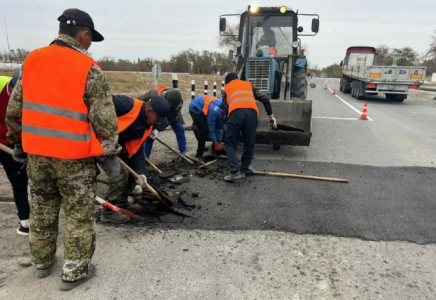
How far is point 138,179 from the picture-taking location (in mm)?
3357

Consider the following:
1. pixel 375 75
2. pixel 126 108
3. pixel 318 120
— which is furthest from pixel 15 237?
pixel 375 75

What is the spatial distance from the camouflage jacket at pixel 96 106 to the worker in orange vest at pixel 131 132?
2.75ft

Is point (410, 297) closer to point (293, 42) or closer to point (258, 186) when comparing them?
point (258, 186)

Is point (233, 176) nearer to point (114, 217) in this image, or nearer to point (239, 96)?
point (239, 96)

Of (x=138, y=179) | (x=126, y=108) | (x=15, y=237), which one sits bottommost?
(x=15, y=237)

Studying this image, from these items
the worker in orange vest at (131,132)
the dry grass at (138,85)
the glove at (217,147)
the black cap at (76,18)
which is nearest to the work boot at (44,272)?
the worker in orange vest at (131,132)

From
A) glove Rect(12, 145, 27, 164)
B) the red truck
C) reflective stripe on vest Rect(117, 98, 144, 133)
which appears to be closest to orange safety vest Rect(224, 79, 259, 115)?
reflective stripe on vest Rect(117, 98, 144, 133)

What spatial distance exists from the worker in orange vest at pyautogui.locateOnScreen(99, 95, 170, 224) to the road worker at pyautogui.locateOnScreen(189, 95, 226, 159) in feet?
6.54

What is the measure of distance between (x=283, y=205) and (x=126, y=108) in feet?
6.98

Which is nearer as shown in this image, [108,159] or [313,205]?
[108,159]

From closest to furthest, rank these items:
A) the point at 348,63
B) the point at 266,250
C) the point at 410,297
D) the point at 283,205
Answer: the point at 410,297 < the point at 266,250 < the point at 283,205 < the point at 348,63

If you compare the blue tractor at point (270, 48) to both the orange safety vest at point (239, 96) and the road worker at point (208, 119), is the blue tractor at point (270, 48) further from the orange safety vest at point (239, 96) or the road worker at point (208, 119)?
the orange safety vest at point (239, 96)

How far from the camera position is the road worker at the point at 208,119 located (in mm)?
5457

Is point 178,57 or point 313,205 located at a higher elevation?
point 178,57
